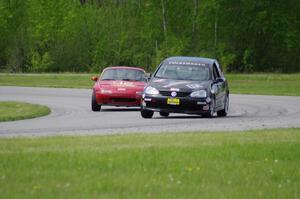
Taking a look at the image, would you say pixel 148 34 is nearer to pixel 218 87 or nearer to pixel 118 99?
pixel 118 99

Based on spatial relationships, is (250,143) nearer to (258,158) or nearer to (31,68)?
(258,158)

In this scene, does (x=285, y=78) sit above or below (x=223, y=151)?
below

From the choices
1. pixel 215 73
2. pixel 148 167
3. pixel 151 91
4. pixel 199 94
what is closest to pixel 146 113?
pixel 151 91

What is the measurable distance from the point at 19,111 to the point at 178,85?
509cm

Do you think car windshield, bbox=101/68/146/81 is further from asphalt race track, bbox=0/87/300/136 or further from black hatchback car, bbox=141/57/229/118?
black hatchback car, bbox=141/57/229/118

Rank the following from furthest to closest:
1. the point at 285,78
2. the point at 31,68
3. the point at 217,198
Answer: the point at 31,68 → the point at 285,78 → the point at 217,198

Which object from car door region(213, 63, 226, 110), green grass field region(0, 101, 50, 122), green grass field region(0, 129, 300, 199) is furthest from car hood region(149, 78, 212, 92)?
green grass field region(0, 129, 300, 199)

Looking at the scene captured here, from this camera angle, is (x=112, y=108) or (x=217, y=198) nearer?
(x=217, y=198)

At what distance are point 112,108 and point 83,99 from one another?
3396 millimetres

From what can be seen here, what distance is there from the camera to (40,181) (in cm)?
991

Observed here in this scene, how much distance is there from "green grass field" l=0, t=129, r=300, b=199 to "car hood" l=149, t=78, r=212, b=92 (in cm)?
729

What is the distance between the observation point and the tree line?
67.6 meters

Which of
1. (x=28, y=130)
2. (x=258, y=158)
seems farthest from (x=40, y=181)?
(x=28, y=130)

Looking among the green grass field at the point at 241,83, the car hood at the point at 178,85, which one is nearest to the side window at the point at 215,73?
the car hood at the point at 178,85
